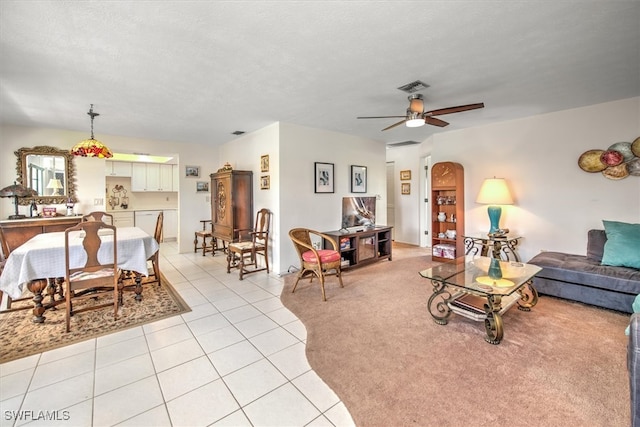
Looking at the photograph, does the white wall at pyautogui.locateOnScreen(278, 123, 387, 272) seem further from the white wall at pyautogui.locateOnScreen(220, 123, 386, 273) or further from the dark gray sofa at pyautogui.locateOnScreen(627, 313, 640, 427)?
the dark gray sofa at pyautogui.locateOnScreen(627, 313, 640, 427)

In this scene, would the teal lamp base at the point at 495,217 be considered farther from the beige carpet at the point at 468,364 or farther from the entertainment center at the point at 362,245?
the entertainment center at the point at 362,245

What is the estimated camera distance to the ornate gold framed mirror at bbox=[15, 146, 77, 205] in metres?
4.44

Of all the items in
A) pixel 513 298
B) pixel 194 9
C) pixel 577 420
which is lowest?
pixel 577 420

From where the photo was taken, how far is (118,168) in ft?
→ 22.0

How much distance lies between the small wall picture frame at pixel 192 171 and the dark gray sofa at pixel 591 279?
6228 mm

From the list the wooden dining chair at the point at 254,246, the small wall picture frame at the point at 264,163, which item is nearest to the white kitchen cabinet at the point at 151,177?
the wooden dining chair at the point at 254,246

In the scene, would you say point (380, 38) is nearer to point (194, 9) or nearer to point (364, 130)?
point (194, 9)

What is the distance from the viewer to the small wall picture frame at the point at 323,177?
15.5 feet

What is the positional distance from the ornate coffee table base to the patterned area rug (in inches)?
104

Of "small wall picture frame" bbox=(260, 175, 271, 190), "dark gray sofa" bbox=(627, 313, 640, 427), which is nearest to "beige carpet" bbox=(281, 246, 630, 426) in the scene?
"dark gray sofa" bbox=(627, 313, 640, 427)

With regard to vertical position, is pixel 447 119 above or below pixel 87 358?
above

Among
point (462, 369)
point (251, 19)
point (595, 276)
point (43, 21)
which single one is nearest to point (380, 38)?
point (251, 19)

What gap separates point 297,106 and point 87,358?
3.24 metres

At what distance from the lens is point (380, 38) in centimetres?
205
